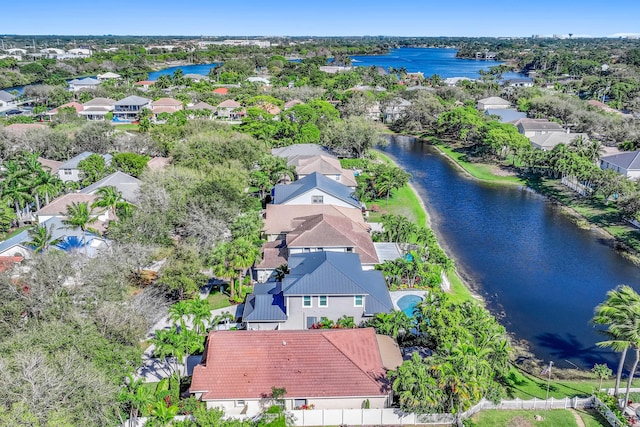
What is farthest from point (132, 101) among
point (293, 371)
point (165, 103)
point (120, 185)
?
point (293, 371)

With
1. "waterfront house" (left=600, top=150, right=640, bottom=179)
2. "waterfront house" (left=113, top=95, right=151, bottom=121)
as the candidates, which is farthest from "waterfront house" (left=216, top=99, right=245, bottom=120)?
"waterfront house" (left=600, top=150, right=640, bottom=179)

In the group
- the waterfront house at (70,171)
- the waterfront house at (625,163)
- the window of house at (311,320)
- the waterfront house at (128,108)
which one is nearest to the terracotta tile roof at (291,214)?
the window of house at (311,320)

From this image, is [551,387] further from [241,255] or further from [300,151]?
[300,151]

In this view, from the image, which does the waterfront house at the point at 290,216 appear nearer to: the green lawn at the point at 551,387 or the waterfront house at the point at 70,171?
the green lawn at the point at 551,387

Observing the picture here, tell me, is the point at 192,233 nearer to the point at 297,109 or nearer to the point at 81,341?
the point at 81,341

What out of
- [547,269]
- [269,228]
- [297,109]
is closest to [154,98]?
[297,109]

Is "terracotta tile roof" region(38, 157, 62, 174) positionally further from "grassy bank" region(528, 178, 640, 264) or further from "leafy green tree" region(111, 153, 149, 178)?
"grassy bank" region(528, 178, 640, 264)
